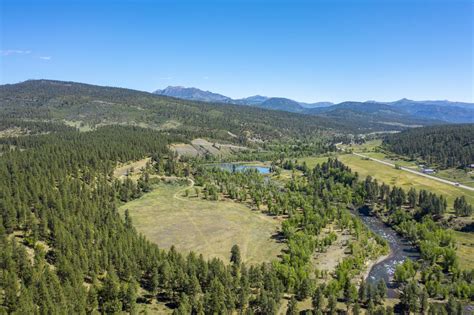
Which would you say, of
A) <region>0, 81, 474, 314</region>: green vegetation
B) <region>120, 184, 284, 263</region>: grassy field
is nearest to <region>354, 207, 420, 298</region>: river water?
<region>0, 81, 474, 314</region>: green vegetation

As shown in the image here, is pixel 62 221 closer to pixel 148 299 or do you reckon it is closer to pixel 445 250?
pixel 148 299

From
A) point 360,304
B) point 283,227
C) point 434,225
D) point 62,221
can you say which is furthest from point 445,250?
point 62,221

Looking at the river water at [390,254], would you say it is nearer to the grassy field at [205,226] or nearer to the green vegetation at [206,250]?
the green vegetation at [206,250]

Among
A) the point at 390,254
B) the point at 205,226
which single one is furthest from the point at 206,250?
the point at 390,254

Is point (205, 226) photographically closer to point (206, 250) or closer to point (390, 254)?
point (206, 250)

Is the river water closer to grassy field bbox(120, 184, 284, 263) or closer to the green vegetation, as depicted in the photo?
the green vegetation
